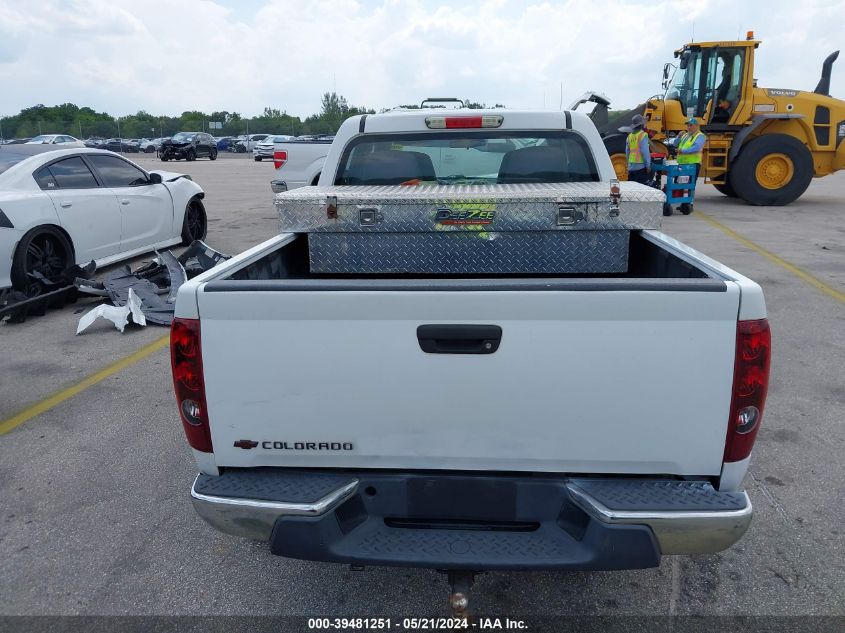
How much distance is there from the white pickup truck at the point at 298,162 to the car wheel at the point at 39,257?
5606 millimetres

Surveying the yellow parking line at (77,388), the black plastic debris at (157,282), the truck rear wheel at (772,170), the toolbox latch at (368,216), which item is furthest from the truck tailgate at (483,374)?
the truck rear wheel at (772,170)

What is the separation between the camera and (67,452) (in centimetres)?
422

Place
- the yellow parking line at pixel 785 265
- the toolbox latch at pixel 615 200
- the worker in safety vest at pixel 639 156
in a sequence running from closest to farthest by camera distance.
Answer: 1. the toolbox latch at pixel 615 200
2. the yellow parking line at pixel 785 265
3. the worker in safety vest at pixel 639 156

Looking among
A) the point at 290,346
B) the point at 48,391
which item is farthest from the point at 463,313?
the point at 48,391

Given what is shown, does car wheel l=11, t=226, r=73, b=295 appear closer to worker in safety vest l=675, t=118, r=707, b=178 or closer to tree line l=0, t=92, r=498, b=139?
worker in safety vest l=675, t=118, r=707, b=178

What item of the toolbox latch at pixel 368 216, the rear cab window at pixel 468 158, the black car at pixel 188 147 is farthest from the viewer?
the black car at pixel 188 147

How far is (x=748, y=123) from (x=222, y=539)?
592 inches

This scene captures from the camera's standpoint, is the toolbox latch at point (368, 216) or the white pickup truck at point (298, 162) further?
the white pickup truck at point (298, 162)

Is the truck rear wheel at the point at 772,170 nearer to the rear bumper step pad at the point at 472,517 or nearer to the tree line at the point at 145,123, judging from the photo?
the rear bumper step pad at the point at 472,517

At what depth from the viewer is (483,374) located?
2.25m

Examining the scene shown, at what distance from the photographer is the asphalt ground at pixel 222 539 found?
2863 millimetres

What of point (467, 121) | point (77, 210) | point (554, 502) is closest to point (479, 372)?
point (554, 502)

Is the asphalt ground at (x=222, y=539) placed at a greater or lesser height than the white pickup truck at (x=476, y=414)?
lesser

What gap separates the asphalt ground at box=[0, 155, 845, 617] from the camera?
2.86 m
